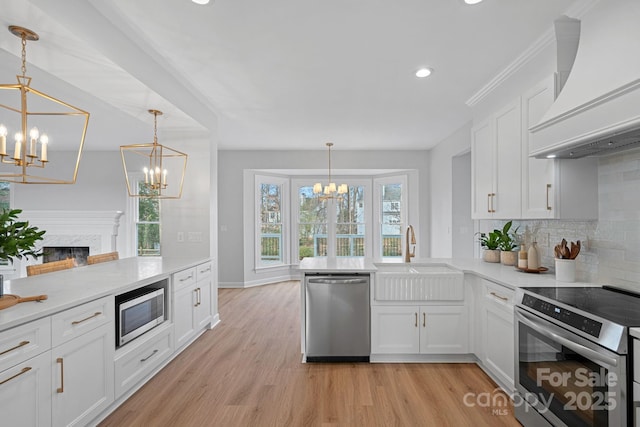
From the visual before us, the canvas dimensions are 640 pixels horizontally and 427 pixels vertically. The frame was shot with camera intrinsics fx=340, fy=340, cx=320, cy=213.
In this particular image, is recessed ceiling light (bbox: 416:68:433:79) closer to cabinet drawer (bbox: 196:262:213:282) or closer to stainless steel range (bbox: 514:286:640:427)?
stainless steel range (bbox: 514:286:640:427)

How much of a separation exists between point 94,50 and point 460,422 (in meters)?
3.30

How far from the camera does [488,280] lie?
2709mm

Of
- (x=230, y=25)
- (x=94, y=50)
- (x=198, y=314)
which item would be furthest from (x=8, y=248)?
(x=198, y=314)

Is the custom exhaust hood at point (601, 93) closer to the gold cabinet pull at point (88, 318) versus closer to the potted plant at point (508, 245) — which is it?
the potted plant at point (508, 245)

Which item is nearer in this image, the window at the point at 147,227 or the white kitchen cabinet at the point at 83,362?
the white kitchen cabinet at the point at 83,362

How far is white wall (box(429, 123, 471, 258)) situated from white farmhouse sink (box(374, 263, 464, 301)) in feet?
8.31

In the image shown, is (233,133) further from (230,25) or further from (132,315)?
(132,315)

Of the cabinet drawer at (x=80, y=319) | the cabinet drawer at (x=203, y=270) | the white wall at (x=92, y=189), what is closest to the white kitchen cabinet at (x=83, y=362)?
the cabinet drawer at (x=80, y=319)

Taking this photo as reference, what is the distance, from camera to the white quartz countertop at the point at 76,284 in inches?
65.6

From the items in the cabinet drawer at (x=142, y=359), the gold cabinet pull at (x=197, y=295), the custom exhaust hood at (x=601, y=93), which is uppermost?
the custom exhaust hood at (x=601, y=93)

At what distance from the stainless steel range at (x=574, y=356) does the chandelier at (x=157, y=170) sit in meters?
3.15

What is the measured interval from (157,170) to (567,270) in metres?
3.48

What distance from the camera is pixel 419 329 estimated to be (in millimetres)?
3037

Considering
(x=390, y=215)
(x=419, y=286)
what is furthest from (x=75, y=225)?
(x=419, y=286)
